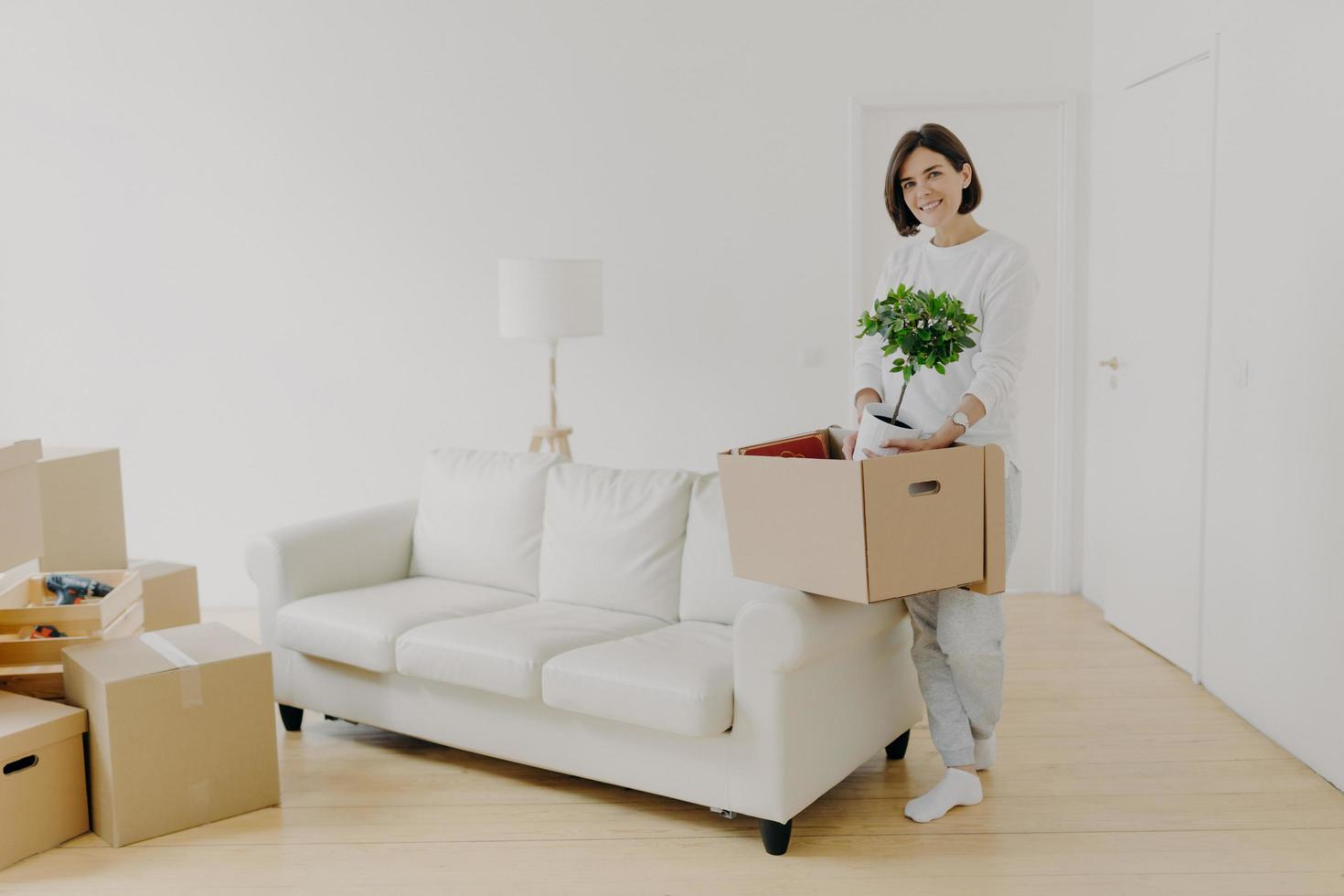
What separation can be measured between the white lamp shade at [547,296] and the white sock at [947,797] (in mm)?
2171

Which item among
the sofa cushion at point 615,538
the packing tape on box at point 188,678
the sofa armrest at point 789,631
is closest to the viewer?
the sofa armrest at point 789,631

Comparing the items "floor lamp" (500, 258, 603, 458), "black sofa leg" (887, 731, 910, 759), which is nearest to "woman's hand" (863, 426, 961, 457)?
"black sofa leg" (887, 731, 910, 759)

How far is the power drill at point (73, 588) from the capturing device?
3.35 m

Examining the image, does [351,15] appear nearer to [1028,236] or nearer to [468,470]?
[468,470]

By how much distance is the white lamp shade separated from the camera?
4.28 metres

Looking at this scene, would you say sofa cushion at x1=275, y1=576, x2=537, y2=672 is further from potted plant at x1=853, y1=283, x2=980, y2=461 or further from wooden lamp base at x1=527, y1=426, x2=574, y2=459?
potted plant at x1=853, y1=283, x2=980, y2=461

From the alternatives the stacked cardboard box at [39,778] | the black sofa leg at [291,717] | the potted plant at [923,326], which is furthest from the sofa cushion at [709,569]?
the stacked cardboard box at [39,778]

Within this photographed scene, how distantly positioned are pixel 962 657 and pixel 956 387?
67 centimetres

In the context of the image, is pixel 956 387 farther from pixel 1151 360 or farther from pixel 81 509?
pixel 81 509

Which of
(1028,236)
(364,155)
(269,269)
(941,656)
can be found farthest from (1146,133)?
(269,269)

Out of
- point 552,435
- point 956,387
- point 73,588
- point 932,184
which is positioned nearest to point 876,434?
point 956,387

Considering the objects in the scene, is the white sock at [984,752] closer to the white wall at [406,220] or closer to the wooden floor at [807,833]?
the wooden floor at [807,833]

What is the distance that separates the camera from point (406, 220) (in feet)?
16.5

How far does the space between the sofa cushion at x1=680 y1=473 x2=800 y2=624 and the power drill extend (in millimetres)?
1667
